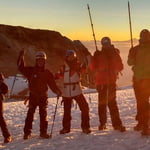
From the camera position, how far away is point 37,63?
423 inches

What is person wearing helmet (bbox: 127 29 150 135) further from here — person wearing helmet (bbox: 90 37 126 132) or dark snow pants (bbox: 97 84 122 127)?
dark snow pants (bbox: 97 84 122 127)

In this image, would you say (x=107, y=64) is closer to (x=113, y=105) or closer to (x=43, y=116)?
(x=113, y=105)

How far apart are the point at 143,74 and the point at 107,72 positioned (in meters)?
1.26

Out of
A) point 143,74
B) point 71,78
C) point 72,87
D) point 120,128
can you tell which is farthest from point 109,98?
point 143,74

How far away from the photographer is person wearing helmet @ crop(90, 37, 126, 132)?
1084 centimetres

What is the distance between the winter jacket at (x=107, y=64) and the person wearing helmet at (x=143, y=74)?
2.19 ft

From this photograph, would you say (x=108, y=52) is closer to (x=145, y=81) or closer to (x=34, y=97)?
(x=145, y=81)

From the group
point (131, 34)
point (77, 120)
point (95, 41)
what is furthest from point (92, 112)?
point (131, 34)

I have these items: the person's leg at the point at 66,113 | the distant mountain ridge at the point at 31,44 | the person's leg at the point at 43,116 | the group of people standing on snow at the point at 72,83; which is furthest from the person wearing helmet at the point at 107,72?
the distant mountain ridge at the point at 31,44

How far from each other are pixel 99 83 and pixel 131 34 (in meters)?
2.17

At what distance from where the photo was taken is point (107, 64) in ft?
35.7

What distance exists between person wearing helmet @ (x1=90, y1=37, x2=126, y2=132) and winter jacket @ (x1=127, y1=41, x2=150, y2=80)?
0.78 metres

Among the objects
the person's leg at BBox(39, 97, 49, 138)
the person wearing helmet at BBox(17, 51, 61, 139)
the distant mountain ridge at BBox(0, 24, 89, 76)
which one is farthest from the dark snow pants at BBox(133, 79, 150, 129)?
the distant mountain ridge at BBox(0, 24, 89, 76)

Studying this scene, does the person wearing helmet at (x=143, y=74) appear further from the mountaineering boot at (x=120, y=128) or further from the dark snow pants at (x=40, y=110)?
the dark snow pants at (x=40, y=110)
